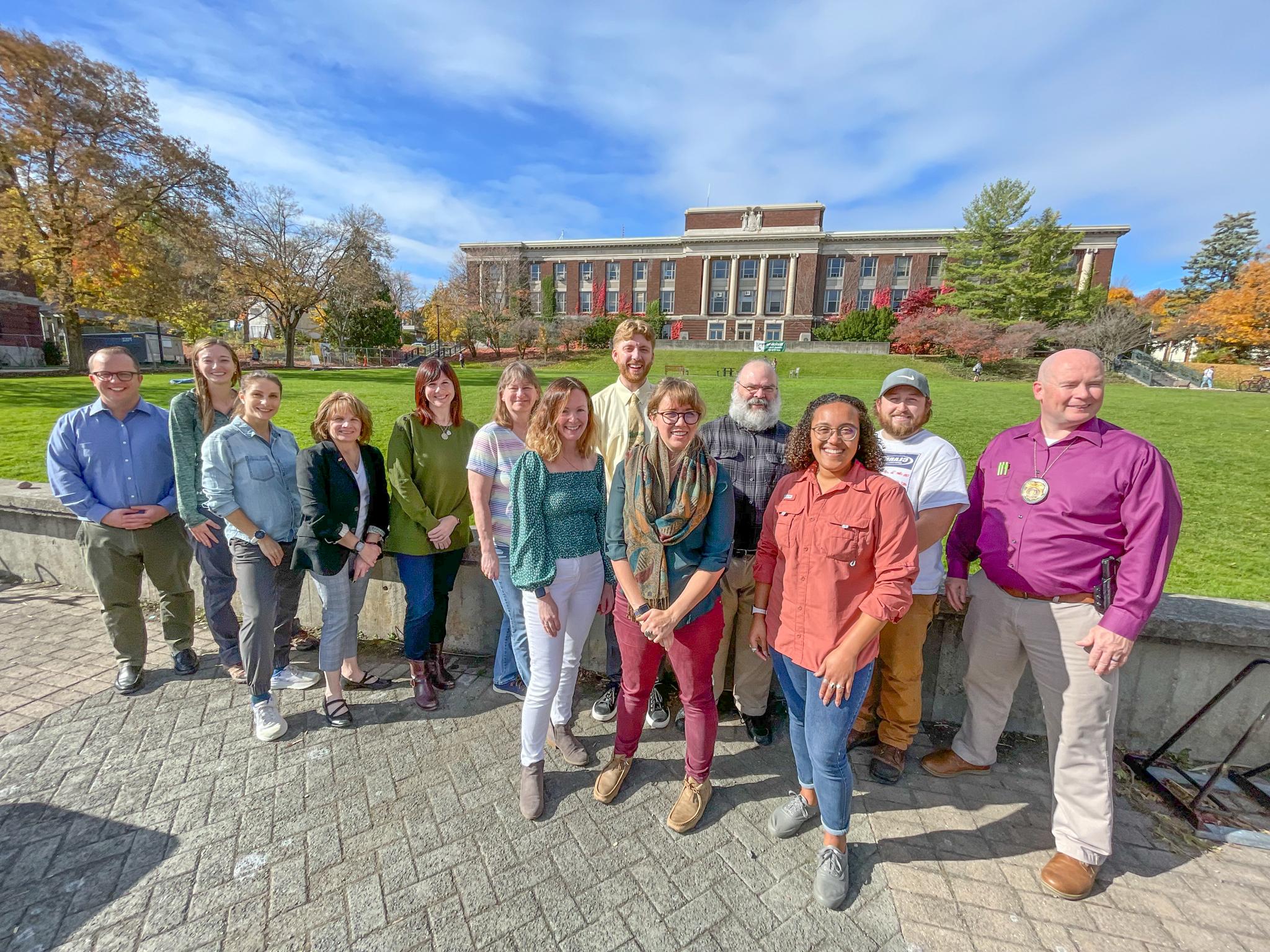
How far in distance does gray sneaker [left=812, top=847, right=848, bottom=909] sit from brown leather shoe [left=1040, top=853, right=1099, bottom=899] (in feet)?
Answer: 2.94

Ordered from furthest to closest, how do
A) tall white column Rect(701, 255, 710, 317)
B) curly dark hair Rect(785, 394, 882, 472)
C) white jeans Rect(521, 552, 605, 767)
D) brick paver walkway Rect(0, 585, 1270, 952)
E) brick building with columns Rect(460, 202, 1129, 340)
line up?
1. tall white column Rect(701, 255, 710, 317)
2. brick building with columns Rect(460, 202, 1129, 340)
3. white jeans Rect(521, 552, 605, 767)
4. curly dark hair Rect(785, 394, 882, 472)
5. brick paver walkway Rect(0, 585, 1270, 952)

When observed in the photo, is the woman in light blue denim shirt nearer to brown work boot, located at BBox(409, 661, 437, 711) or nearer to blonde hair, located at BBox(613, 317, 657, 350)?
brown work boot, located at BBox(409, 661, 437, 711)

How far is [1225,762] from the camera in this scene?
2.61 meters

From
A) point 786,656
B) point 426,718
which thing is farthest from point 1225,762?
point 426,718

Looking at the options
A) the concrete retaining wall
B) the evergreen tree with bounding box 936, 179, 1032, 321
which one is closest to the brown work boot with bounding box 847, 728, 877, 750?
the concrete retaining wall

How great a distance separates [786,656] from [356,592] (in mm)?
2656

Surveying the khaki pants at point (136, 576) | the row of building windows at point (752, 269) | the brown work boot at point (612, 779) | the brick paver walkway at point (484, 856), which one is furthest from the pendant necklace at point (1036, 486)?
the row of building windows at point (752, 269)

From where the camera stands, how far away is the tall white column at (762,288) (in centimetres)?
5691

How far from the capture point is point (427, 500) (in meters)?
3.50

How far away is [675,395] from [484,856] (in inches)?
89.4

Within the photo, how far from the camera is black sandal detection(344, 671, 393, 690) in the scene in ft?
12.2

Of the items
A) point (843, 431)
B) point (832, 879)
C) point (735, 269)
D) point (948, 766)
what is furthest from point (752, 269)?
point (832, 879)

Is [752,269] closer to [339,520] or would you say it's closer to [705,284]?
[705,284]

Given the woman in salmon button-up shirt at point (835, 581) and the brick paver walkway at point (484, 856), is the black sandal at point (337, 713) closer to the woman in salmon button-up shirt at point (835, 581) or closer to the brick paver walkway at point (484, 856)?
the brick paver walkway at point (484, 856)
